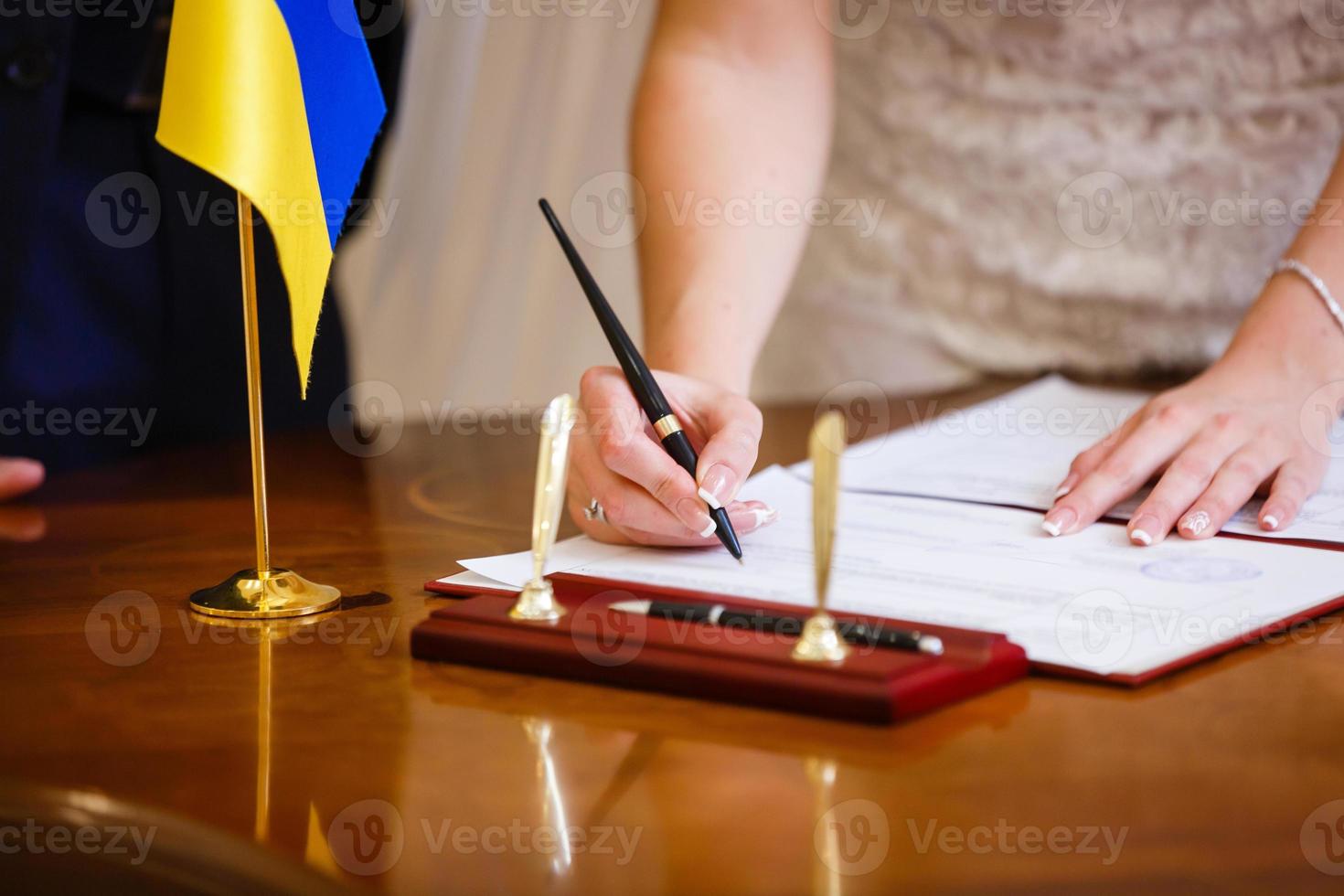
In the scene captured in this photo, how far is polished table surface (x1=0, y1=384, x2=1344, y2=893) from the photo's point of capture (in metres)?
0.55

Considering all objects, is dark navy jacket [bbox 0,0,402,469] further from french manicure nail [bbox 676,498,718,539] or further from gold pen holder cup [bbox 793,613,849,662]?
gold pen holder cup [bbox 793,613,849,662]

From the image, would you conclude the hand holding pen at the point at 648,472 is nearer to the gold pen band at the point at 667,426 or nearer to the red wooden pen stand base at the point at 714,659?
the gold pen band at the point at 667,426

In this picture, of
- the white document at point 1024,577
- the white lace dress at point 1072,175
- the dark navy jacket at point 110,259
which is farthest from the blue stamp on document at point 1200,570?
the dark navy jacket at point 110,259

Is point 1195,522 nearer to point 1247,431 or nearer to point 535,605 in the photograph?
point 1247,431

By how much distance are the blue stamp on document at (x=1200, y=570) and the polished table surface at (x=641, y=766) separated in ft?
0.27

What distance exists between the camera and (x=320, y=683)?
783 mm

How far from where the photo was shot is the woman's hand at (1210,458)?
1.06 metres

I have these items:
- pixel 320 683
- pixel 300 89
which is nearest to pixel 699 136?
pixel 300 89

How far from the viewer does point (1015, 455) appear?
136 centimetres

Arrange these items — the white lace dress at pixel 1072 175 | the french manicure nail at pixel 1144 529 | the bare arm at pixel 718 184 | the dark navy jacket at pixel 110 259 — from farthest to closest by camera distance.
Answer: the white lace dress at pixel 1072 175 → the dark navy jacket at pixel 110 259 → the bare arm at pixel 718 184 → the french manicure nail at pixel 1144 529

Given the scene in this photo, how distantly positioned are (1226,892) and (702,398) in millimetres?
695

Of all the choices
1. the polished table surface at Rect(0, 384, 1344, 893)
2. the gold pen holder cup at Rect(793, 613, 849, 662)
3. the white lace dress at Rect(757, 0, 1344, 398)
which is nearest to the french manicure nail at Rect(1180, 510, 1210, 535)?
the polished table surface at Rect(0, 384, 1344, 893)

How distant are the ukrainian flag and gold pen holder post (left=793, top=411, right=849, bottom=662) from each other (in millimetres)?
381

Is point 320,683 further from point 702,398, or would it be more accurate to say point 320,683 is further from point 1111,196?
point 1111,196
